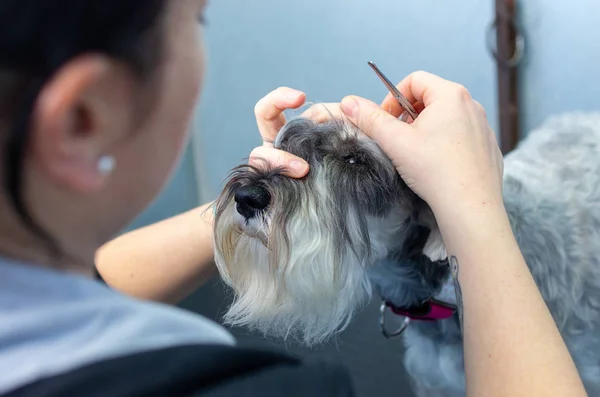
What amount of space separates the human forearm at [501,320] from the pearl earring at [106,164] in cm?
45

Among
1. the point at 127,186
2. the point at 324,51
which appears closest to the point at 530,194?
the point at 127,186

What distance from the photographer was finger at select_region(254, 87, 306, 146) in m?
0.93

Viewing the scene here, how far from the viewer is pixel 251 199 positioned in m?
0.93

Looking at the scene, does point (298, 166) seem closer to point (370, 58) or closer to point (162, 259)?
point (162, 259)

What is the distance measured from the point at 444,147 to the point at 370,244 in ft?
0.93

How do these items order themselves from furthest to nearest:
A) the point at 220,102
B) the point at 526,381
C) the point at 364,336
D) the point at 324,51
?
the point at 220,102
the point at 324,51
the point at 364,336
the point at 526,381

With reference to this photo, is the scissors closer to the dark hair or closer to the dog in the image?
the dog

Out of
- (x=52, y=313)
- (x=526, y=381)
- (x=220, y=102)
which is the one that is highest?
(x=220, y=102)

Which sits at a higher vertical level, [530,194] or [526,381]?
[530,194]

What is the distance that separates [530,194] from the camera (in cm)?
111

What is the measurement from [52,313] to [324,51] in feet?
5.44

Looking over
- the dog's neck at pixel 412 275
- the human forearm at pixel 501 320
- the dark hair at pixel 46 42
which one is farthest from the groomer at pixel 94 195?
the dog's neck at pixel 412 275

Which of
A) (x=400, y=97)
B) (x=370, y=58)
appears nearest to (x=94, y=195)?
(x=400, y=97)

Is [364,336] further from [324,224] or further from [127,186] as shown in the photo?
[127,186]
